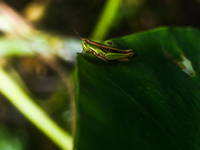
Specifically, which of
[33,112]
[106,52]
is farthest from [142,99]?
[33,112]

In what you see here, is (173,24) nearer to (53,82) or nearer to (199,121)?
(53,82)

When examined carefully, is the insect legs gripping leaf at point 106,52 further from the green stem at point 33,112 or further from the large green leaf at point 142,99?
the green stem at point 33,112

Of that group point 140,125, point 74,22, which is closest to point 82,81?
point 140,125

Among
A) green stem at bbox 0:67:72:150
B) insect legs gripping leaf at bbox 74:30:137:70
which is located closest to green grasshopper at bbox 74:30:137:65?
insect legs gripping leaf at bbox 74:30:137:70

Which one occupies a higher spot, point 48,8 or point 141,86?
point 48,8

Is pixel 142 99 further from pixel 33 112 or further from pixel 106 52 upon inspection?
pixel 33 112

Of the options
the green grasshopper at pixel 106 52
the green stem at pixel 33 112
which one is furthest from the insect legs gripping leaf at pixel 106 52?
the green stem at pixel 33 112

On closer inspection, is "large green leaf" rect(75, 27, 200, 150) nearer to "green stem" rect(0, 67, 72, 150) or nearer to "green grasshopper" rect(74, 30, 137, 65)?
"green grasshopper" rect(74, 30, 137, 65)
